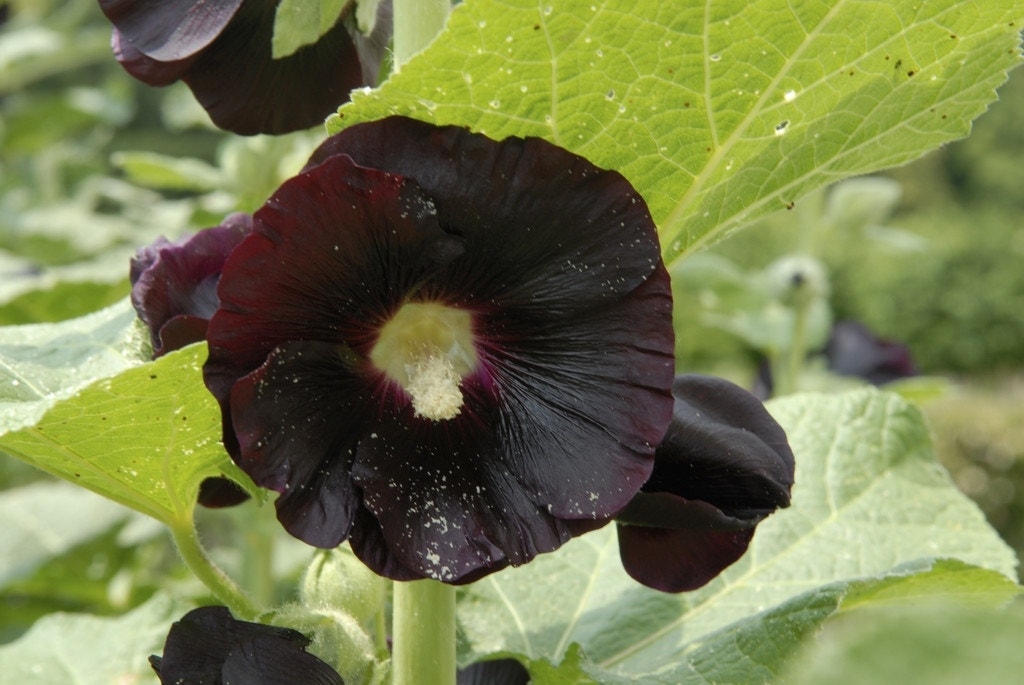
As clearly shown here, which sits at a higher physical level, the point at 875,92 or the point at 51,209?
the point at 875,92

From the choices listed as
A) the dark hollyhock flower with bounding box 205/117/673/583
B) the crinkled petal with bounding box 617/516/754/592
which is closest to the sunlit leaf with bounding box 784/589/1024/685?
the dark hollyhock flower with bounding box 205/117/673/583

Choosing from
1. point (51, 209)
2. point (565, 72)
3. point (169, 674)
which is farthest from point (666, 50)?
point (51, 209)

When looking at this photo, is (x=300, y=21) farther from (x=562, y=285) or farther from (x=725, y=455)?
(x=725, y=455)

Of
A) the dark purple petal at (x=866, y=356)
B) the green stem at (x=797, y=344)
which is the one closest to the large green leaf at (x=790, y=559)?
the green stem at (x=797, y=344)

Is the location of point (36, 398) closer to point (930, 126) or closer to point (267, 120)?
point (267, 120)

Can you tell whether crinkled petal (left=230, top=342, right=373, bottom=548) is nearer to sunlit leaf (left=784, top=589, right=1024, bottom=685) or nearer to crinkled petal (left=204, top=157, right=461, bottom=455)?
crinkled petal (left=204, top=157, right=461, bottom=455)

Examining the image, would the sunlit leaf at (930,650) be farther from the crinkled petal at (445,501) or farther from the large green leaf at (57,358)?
the large green leaf at (57,358)
